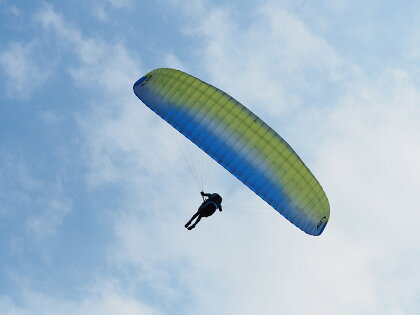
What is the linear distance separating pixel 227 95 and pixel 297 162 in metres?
4.48

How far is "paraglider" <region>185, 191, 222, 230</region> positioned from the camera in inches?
1130

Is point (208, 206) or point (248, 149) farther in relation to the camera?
point (208, 206)

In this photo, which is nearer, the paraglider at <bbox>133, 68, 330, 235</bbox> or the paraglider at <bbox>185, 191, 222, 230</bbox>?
the paraglider at <bbox>133, 68, 330, 235</bbox>

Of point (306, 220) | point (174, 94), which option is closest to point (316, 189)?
point (306, 220)

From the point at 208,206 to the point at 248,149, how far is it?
3.82 m

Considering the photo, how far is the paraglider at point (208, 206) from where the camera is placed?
28703 millimetres

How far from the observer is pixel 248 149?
26812 mm

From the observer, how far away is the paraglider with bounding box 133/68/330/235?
26.8 m

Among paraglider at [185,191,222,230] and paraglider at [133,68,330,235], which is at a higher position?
paraglider at [133,68,330,235]

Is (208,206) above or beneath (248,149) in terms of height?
beneath

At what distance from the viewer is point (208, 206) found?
28.7 metres

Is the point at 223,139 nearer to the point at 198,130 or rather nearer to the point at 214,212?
the point at 198,130

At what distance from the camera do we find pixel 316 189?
2775cm

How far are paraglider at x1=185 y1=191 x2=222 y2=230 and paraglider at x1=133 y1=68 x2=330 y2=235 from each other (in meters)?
2.29
